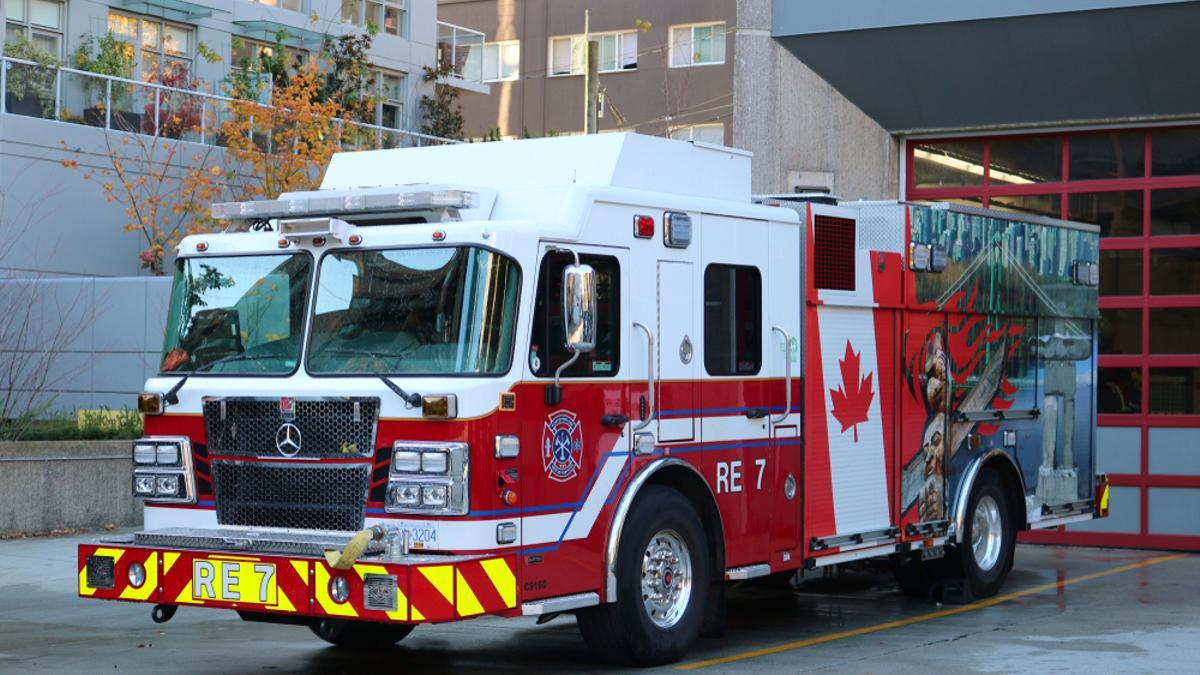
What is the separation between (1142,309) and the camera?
1666 cm

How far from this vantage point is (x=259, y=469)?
9.06 meters

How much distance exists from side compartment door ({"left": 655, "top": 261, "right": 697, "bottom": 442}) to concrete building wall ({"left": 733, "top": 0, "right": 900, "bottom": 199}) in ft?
24.7

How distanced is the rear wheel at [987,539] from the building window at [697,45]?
32717 millimetres

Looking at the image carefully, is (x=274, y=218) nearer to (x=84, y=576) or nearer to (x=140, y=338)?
(x=84, y=576)

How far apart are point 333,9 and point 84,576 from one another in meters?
27.5

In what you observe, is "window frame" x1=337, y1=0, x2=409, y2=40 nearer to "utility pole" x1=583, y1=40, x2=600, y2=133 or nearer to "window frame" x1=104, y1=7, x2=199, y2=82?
"window frame" x1=104, y1=7, x2=199, y2=82

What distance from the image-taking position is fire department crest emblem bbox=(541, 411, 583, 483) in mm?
8883

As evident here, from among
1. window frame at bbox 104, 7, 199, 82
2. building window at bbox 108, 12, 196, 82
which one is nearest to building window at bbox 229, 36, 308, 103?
window frame at bbox 104, 7, 199, 82

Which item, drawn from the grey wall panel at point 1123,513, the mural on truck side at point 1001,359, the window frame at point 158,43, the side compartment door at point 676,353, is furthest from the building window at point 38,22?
the side compartment door at point 676,353

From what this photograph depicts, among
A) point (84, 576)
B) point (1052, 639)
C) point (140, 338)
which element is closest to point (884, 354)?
point (1052, 639)

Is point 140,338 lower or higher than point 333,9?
lower

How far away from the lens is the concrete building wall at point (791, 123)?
17312 millimetres

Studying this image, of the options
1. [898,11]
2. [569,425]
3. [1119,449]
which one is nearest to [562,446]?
[569,425]

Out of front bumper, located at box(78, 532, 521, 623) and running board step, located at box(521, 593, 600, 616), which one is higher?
front bumper, located at box(78, 532, 521, 623)
